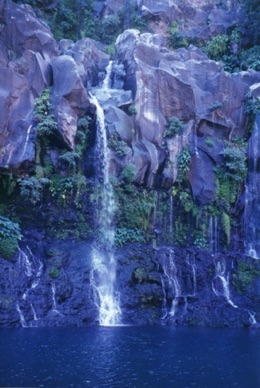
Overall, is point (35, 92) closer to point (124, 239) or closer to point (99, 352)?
point (124, 239)

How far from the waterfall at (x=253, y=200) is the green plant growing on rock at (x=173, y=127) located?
4.43 metres

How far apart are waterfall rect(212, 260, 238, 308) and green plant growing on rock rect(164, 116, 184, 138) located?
722 cm

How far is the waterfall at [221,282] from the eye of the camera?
2017 cm

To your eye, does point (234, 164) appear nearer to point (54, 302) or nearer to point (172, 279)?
point (172, 279)

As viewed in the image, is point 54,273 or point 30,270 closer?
point 30,270

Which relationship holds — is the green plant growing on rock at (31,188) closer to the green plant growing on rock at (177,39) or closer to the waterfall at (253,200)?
the waterfall at (253,200)


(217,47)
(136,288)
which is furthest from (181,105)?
(136,288)

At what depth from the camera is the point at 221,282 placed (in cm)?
2058

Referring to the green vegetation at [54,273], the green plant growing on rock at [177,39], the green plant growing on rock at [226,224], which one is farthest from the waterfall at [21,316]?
the green plant growing on rock at [177,39]

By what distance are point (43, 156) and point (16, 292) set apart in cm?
665

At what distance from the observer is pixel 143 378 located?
976cm

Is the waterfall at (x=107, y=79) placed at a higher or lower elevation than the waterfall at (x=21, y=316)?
higher

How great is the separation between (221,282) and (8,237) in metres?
10.0

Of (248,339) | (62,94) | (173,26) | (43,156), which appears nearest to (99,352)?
(248,339)
